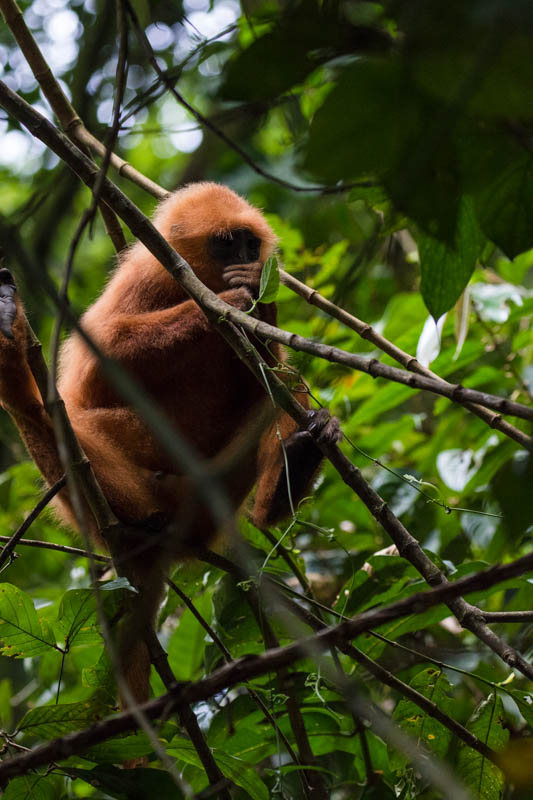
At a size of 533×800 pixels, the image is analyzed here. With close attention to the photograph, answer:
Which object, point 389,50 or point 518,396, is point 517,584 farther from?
point 389,50

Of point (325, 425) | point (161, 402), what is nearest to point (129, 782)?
point (325, 425)

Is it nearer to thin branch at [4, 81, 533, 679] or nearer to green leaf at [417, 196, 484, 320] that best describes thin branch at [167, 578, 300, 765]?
thin branch at [4, 81, 533, 679]

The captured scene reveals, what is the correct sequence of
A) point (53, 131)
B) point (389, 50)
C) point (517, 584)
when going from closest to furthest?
point (389, 50), point (53, 131), point (517, 584)

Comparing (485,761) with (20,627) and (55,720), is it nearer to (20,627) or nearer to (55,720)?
(55,720)

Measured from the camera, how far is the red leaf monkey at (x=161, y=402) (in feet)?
10.7

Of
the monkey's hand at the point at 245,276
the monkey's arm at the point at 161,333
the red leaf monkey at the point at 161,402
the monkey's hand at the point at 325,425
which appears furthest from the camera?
the monkey's hand at the point at 245,276

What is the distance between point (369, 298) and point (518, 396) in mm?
1610

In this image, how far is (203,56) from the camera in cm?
235

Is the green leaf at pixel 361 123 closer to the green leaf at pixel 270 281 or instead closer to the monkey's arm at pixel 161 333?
Answer: the green leaf at pixel 270 281

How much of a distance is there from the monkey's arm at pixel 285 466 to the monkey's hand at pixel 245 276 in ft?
2.34

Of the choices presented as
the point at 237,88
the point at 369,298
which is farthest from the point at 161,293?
the point at 237,88

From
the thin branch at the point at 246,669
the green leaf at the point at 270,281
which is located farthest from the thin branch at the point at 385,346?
the thin branch at the point at 246,669

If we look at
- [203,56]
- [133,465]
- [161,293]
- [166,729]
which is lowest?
[166,729]

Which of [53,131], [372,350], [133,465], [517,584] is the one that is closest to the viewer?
[53,131]
